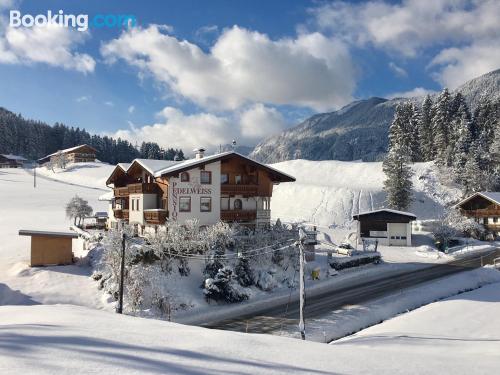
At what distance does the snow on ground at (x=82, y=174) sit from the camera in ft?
365

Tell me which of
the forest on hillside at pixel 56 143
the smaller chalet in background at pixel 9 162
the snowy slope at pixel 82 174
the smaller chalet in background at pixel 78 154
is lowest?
→ the snowy slope at pixel 82 174

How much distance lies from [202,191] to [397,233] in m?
32.8

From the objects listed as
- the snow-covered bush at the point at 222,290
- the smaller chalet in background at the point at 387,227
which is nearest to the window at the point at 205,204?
the snow-covered bush at the point at 222,290

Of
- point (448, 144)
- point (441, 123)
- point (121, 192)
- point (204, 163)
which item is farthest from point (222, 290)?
point (441, 123)

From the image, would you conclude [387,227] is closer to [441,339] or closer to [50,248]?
[441,339]

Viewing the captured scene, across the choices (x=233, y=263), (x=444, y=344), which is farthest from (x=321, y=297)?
(x=444, y=344)

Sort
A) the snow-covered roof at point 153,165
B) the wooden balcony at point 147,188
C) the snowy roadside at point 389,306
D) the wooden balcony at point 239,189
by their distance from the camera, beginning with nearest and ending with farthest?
the snowy roadside at point 389,306
the snow-covered roof at point 153,165
the wooden balcony at point 239,189
the wooden balcony at point 147,188

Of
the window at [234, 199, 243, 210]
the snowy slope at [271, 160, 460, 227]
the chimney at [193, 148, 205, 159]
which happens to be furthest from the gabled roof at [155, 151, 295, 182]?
the snowy slope at [271, 160, 460, 227]

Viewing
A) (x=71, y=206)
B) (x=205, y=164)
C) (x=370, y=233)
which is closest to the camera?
(x=205, y=164)

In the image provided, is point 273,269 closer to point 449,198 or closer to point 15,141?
point 449,198

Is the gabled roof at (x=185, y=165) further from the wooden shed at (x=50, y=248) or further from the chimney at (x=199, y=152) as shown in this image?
the wooden shed at (x=50, y=248)

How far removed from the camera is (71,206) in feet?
179

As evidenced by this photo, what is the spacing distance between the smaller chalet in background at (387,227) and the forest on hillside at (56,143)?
113986 millimetres

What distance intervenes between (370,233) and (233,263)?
31.5 metres
